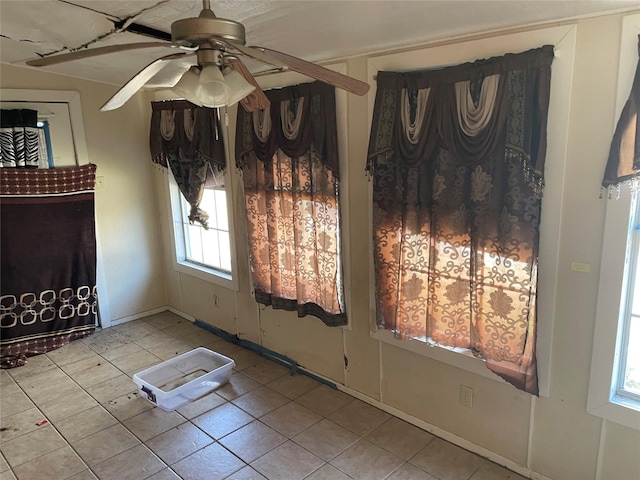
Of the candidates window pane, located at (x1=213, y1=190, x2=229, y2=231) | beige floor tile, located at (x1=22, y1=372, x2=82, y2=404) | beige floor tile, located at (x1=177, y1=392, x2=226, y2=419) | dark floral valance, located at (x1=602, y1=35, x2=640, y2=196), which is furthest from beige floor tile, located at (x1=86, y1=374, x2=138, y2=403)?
dark floral valance, located at (x1=602, y1=35, x2=640, y2=196)

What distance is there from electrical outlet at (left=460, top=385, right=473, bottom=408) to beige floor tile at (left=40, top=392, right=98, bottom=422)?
2.44m

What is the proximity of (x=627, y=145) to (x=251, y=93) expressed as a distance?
5.01 ft

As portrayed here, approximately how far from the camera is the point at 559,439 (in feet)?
7.34

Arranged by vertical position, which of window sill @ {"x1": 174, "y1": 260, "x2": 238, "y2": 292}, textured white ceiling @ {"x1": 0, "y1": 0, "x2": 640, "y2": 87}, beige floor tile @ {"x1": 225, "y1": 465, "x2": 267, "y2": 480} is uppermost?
textured white ceiling @ {"x1": 0, "y1": 0, "x2": 640, "y2": 87}

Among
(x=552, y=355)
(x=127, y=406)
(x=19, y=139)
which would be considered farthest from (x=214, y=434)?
(x=19, y=139)

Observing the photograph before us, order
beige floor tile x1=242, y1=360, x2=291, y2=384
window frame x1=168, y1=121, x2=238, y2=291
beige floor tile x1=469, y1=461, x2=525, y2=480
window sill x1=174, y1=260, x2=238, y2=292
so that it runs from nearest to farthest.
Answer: beige floor tile x1=469, y1=461, x2=525, y2=480, beige floor tile x1=242, y1=360, x2=291, y2=384, window frame x1=168, y1=121, x2=238, y2=291, window sill x1=174, y1=260, x2=238, y2=292

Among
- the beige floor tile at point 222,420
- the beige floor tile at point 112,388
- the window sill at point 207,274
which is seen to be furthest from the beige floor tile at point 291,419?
the window sill at point 207,274

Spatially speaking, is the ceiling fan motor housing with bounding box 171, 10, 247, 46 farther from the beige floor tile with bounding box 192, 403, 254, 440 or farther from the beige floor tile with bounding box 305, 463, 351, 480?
the beige floor tile with bounding box 192, 403, 254, 440

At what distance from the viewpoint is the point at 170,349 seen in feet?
13.1

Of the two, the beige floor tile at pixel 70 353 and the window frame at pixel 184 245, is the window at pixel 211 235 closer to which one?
the window frame at pixel 184 245

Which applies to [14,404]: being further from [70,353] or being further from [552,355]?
[552,355]

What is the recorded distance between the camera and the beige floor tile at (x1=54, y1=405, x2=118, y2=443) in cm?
284

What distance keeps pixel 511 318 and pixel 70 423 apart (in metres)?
2.77

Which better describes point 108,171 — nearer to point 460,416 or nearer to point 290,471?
point 290,471
